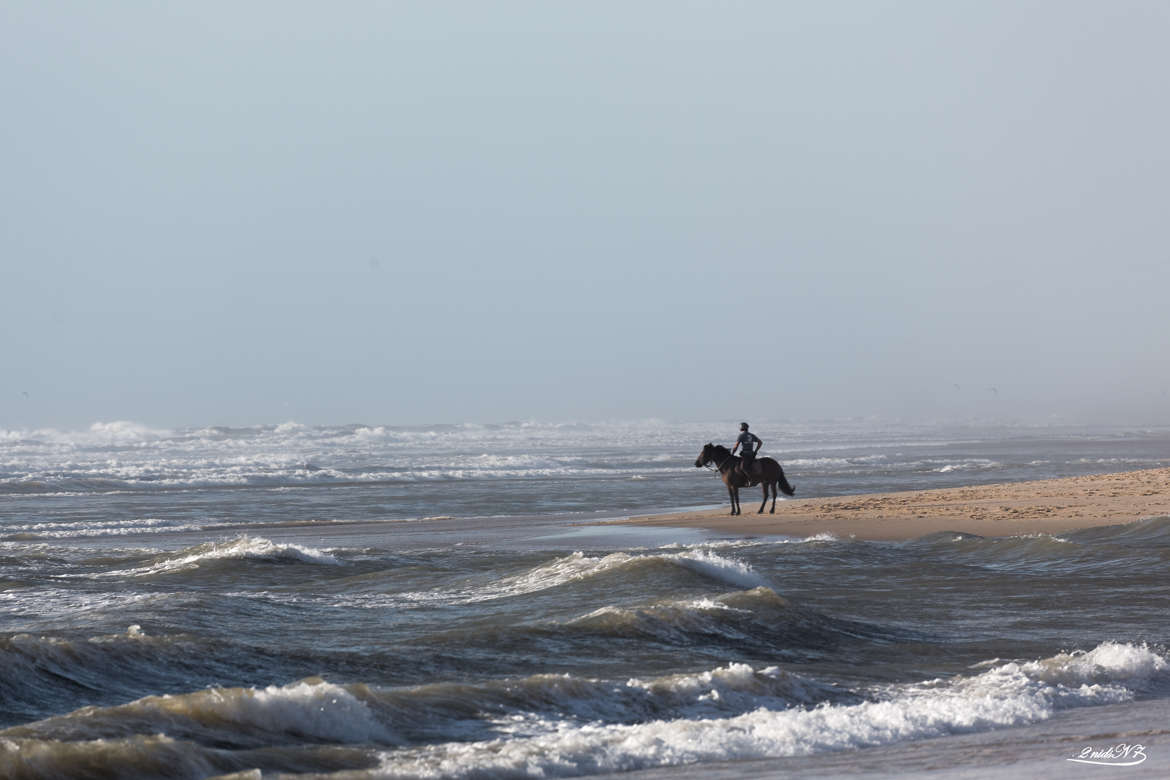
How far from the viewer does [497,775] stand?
21.5 feet

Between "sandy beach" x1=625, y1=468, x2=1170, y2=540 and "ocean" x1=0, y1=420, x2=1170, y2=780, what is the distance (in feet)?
5.08

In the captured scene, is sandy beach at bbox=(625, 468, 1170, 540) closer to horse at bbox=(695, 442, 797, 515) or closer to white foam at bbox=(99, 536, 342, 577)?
horse at bbox=(695, 442, 797, 515)

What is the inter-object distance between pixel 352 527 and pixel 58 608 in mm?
12862

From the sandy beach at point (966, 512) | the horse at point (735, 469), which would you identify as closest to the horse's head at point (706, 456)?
the horse at point (735, 469)

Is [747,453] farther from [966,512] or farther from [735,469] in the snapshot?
[966,512]

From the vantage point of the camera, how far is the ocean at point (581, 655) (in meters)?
6.87

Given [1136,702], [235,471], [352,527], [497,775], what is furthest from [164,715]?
[235,471]

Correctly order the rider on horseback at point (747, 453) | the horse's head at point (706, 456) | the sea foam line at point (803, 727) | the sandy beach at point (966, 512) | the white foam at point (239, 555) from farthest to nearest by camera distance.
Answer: the rider on horseback at point (747, 453)
the horse's head at point (706, 456)
the sandy beach at point (966, 512)
the white foam at point (239, 555)
the sea foam line at point (803, 727)

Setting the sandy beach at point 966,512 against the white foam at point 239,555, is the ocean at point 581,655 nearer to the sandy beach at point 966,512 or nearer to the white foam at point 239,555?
the white foam at point 239,555

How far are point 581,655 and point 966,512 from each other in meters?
14.9

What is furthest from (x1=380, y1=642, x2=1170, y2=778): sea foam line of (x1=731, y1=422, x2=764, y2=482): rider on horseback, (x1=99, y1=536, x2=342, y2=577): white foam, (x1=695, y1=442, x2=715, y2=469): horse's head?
(x1=731, y1=422, x2=764, y2=482): rider on horseback

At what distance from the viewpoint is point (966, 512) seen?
75.2 feet

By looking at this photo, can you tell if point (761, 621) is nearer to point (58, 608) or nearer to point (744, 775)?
point (744, 775)

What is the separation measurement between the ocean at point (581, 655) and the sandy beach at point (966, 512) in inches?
60.9
